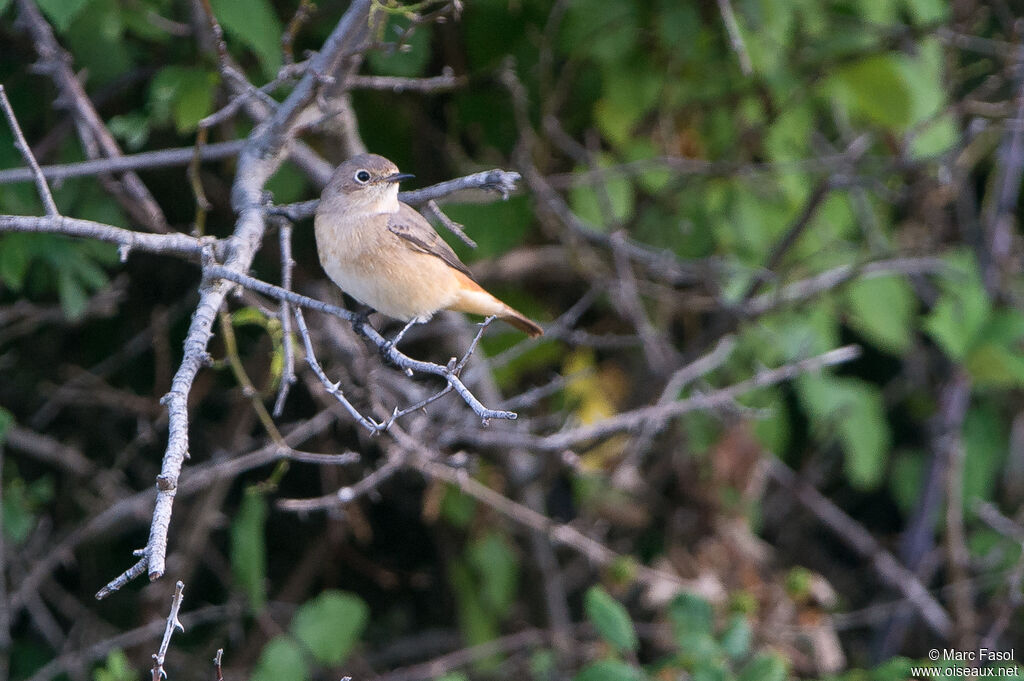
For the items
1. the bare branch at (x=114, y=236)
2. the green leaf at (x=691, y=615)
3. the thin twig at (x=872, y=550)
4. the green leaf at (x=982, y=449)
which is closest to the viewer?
the bare branch at (x=114, y=236)

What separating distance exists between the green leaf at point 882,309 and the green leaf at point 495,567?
2141 mm

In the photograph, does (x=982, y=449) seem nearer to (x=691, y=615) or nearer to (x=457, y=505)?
(x=691, y=615)

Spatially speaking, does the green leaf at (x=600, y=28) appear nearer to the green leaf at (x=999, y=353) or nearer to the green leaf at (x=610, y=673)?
the green leaf at (x=999, y=353)

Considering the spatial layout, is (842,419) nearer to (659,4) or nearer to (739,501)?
(739,501)

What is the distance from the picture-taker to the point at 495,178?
2.72 metres

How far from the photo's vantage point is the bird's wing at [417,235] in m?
3.64

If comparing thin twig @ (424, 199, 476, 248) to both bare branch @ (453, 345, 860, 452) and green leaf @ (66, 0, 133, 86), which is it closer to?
bare branch @ (453, 345, 860, 452)

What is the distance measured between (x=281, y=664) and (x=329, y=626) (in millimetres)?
367

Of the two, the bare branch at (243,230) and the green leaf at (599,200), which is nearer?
the bare branch at (243,230)

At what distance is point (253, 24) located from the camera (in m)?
3.46

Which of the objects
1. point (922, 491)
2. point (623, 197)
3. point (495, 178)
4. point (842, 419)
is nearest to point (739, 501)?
point (842, 419)

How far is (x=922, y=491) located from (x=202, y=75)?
4.61 meters

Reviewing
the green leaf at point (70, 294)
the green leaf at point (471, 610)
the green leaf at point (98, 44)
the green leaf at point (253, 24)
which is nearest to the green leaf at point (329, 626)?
the green leaf at point (471, 610)

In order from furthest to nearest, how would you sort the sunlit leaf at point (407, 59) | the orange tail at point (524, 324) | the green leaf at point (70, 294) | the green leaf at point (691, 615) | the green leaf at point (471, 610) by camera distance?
the green leaf at point (471, 610)
the sunlit leaf at point (407, 59)
the orange tail at point (524, 324)
the green leaf at point (691, 615)
the green leaf at point (70, 294)
